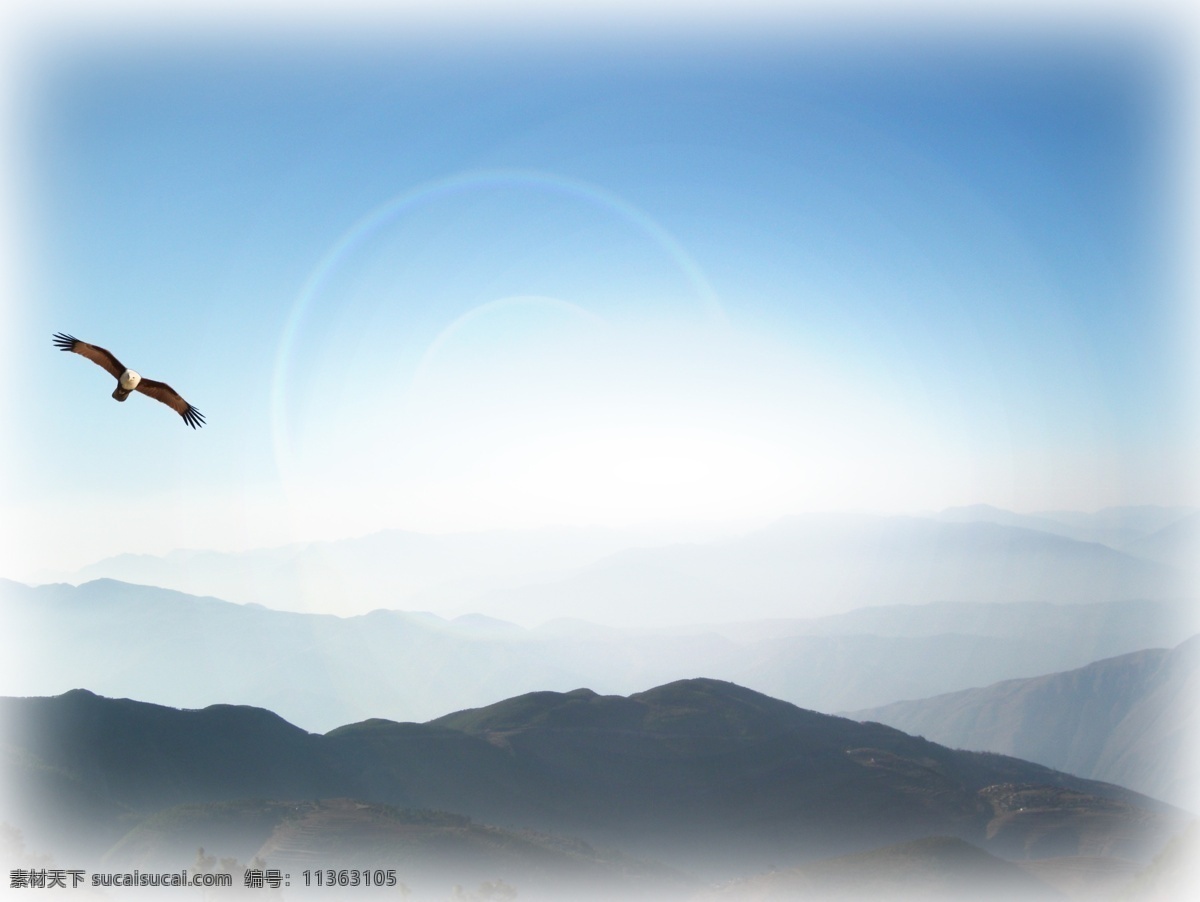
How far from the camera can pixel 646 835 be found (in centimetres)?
11206

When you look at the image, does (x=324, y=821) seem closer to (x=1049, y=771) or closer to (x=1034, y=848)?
(x=1034, y=848)

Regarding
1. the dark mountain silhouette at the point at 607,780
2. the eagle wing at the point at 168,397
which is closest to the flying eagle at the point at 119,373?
the eagle wing at the point at 168,397

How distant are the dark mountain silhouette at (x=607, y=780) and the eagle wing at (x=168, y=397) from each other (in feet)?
251

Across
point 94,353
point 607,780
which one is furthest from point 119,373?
point 607,780

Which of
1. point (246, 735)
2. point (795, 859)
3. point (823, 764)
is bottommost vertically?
point (795, 859)

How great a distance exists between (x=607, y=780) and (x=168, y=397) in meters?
103

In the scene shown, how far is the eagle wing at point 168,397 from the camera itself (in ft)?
85.9

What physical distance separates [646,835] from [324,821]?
43970 millimetres

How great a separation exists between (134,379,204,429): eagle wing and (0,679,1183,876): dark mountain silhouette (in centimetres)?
7648

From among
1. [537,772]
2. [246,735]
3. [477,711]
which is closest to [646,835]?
[537,772]

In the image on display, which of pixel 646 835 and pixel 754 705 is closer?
pixel 646 835

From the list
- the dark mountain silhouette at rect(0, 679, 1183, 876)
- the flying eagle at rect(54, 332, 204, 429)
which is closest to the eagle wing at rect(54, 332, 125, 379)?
the flying eagle at rect(54, 332, 204, 429)

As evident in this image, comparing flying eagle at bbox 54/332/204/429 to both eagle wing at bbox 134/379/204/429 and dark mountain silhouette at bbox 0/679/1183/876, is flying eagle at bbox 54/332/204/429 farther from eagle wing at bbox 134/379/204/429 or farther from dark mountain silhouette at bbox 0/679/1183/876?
dark mountain silhouette at bbox 0/679/1183/876

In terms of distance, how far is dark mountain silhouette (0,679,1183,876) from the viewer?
100 metres
